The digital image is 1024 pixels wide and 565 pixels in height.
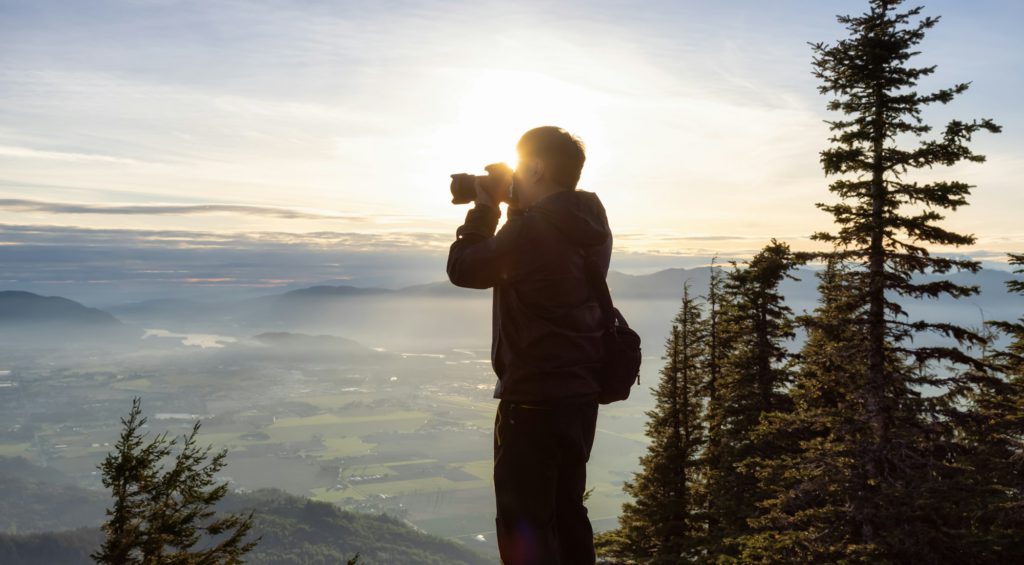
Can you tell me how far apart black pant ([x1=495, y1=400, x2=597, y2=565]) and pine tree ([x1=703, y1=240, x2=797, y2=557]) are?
2019cm

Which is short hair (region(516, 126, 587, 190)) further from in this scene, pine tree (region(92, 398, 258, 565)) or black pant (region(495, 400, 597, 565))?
pine tree (region(92, 398, 258, 565))

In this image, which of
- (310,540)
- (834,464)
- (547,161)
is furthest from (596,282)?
(310,540)

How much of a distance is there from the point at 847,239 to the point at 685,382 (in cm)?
1439

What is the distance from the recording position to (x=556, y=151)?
12.9 feet

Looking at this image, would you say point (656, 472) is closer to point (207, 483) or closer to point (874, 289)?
point (874, 289)

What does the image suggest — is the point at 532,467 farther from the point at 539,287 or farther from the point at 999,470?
the point at 999,470

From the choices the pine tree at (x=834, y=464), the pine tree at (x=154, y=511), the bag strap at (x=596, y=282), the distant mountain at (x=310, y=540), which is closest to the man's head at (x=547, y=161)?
the bag strap at (x=596, y=282)

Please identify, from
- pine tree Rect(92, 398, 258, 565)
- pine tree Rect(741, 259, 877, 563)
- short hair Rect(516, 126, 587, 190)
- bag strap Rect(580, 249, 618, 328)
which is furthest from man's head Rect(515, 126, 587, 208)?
pine tree Rect(741, 259, 877, 563)

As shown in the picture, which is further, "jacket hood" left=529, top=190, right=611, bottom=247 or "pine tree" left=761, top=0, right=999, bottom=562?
"pine tree" left=761, top=0, right=999, bottom=562

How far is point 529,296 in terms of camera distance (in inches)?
148

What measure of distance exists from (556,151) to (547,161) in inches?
3.1

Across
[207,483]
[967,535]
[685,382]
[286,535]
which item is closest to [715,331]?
[685,382]

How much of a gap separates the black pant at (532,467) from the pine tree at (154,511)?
29.1 feet

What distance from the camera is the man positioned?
147 inches
